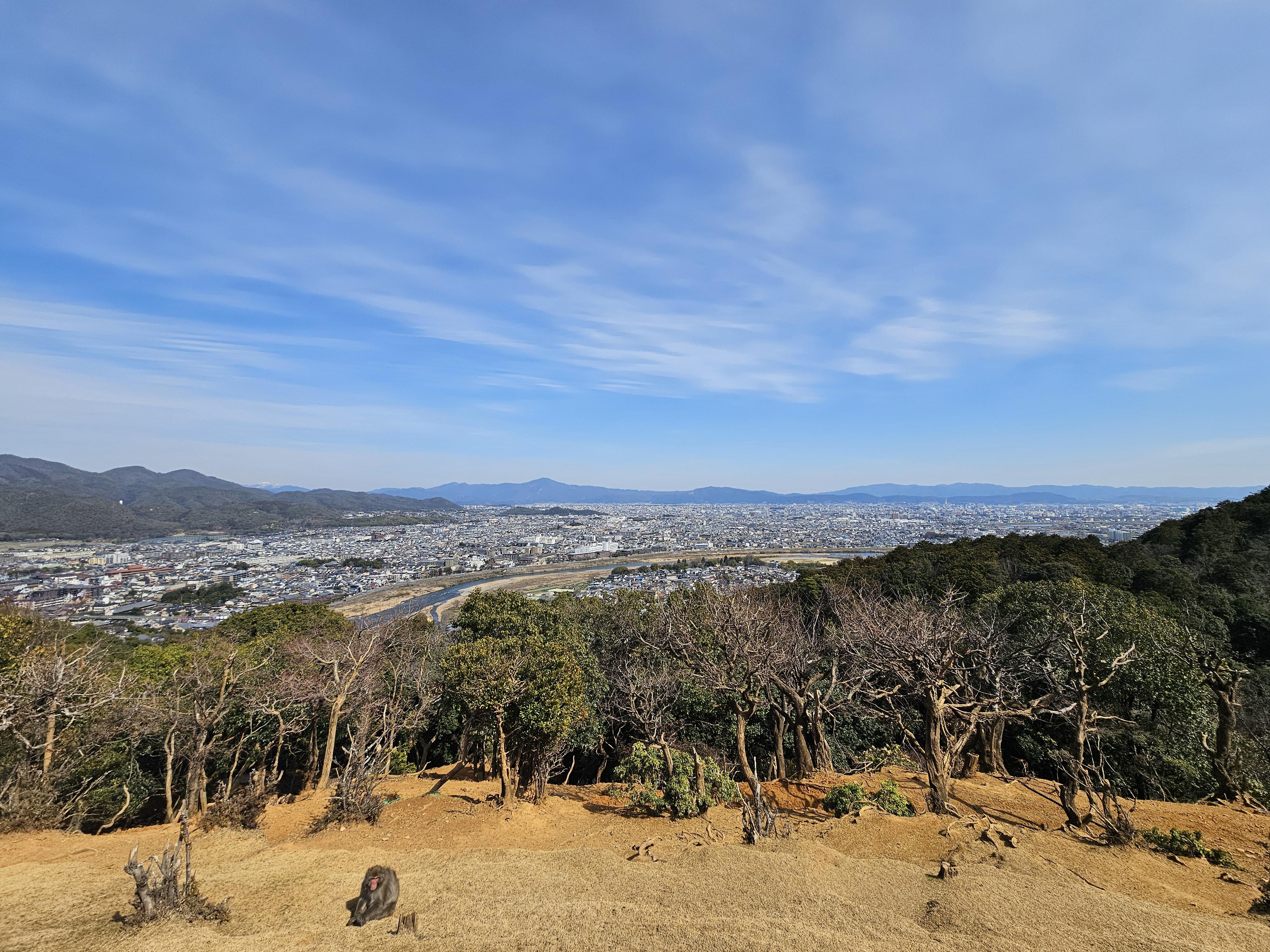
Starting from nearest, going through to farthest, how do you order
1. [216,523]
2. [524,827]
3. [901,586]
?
[524,827] → [901,586] → [216,523]

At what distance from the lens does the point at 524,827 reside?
10227 mm

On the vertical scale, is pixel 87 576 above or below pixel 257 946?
below

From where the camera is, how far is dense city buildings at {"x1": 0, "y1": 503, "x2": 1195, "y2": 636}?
156ft

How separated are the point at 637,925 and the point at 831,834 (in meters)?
4.29

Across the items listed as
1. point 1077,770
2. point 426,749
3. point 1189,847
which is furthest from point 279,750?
point 1189,847

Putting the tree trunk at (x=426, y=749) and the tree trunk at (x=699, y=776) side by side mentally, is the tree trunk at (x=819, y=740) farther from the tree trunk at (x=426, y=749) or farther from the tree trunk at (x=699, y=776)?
the tree trunk at (x=426, y=749)

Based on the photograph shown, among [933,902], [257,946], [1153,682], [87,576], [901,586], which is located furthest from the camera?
[87,576]

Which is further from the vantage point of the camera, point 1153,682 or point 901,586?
point 901,586

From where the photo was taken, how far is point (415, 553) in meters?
93.0

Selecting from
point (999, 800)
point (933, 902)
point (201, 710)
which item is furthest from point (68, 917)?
point (999, 800)

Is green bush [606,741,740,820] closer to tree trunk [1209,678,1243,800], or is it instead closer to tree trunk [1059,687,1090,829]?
tree trunk [1059,687,1090,829]

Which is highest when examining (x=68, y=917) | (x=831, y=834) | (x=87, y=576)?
(x=68, y=917)

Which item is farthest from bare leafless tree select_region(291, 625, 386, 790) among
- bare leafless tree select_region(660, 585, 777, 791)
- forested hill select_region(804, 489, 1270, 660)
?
forested hill select_region(804, 489, 1270, 660)

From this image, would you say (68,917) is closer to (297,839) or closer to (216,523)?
(297,839)
